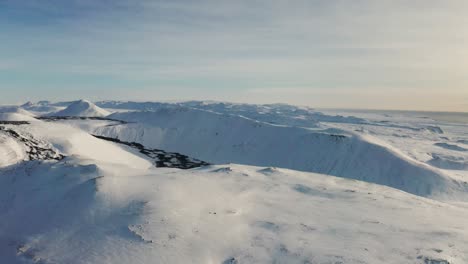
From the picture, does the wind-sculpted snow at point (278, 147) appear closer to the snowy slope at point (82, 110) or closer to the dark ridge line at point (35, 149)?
the dark ridge line at point (35, 149)

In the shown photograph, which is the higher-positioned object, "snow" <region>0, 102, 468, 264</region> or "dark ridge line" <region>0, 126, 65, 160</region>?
"snow" <region>0, 102, 468, 264</region>

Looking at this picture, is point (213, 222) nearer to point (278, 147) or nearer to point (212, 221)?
point (212, 221)

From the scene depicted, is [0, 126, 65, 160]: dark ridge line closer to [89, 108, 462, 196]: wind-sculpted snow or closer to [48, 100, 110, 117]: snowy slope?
[89, 108, 462, 196]: wind-sculpted snow

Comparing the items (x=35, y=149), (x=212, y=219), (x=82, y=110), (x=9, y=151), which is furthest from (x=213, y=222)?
(x=82, y=110)

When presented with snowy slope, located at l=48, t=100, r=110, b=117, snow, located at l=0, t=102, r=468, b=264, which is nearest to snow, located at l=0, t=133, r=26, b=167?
snow, located at l=0, t=102, r=468, b=264

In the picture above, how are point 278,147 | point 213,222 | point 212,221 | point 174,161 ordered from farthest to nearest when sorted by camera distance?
point 278,147 < point 174,161 < point 212,221 < point 213,222

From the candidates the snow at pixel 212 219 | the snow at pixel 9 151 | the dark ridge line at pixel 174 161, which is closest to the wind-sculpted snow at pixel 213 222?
the snow at pixel 212 219

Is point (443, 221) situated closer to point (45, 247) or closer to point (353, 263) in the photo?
point (353, 263)

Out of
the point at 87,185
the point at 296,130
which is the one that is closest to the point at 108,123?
the point at 296,130
